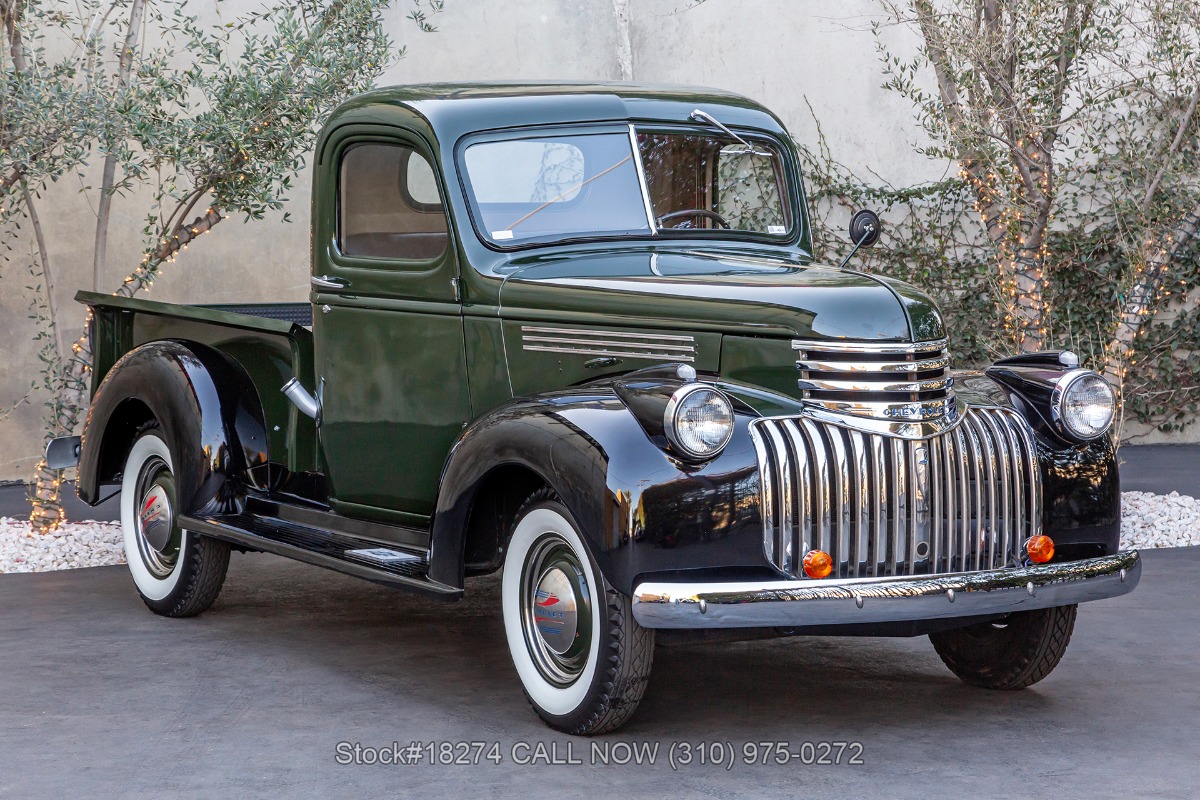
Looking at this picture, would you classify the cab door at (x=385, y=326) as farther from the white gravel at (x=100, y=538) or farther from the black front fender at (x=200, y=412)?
the white gravel at (x=100, y=538)

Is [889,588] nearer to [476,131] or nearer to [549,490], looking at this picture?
[549,490]

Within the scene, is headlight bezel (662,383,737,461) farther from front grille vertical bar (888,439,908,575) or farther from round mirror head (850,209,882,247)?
round mirror head (850,209,882,247)

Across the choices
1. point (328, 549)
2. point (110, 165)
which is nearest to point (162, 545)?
point (328, 549)

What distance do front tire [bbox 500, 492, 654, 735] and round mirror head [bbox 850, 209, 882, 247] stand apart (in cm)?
163

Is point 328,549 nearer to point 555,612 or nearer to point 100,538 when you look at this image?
point 555,612

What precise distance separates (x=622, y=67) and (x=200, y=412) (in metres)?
6.16

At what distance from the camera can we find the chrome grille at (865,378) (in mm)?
3977

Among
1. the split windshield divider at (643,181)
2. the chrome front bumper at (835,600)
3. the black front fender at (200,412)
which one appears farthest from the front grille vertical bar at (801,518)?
the black front fender at (200,412)

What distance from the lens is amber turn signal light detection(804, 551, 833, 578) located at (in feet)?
12.5

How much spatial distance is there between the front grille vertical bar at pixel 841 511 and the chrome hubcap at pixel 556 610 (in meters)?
0.69

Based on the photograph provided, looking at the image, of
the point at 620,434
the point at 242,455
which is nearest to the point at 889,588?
the point at 620,434

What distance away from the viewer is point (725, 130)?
5.33 meters

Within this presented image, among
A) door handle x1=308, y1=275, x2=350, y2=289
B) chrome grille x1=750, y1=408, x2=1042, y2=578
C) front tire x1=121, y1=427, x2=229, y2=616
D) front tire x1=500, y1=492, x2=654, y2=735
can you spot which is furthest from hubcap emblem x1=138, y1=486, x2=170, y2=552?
chrome grille x1=750, y1=408, x2=1042, y2=578

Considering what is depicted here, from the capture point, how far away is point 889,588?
3.74 meters
